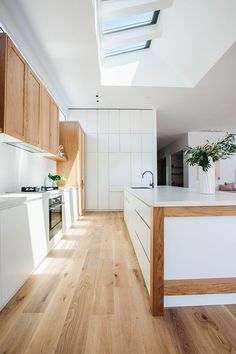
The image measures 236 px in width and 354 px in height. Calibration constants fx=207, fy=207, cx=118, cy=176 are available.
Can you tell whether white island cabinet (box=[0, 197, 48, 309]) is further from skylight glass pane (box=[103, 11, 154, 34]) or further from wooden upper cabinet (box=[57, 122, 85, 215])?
skylight glass pane (box=[103, 11, 154, 34])

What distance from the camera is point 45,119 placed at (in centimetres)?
303

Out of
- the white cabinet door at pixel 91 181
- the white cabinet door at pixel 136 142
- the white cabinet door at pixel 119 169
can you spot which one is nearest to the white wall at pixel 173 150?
the white cabinet door at pixel 136 142

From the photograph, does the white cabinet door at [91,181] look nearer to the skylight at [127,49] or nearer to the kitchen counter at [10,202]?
the skylight at [127,49]

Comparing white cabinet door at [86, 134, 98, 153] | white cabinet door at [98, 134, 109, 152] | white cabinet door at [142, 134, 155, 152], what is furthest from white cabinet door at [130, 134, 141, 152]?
white cabinet door at [86, 134, 98, 153]

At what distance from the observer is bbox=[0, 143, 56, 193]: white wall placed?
Result: 7.85ft

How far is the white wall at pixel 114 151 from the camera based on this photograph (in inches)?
231

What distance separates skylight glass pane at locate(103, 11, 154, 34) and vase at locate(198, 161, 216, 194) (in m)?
3.12

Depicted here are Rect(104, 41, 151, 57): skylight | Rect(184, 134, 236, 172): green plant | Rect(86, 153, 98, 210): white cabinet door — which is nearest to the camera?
Rect(184, 134, 236, 172): green plant

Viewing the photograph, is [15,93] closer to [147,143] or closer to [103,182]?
[103,182]

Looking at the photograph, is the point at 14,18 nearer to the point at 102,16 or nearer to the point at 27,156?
the point at 102,16

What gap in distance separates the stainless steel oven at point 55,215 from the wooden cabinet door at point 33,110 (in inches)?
→ 31.0

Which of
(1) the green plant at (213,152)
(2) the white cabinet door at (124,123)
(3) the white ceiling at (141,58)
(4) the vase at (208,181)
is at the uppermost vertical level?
(3) the white ceiling at (141,58)

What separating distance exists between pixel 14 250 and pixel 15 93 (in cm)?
149

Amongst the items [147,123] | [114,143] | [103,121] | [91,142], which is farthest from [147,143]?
[91,142]
